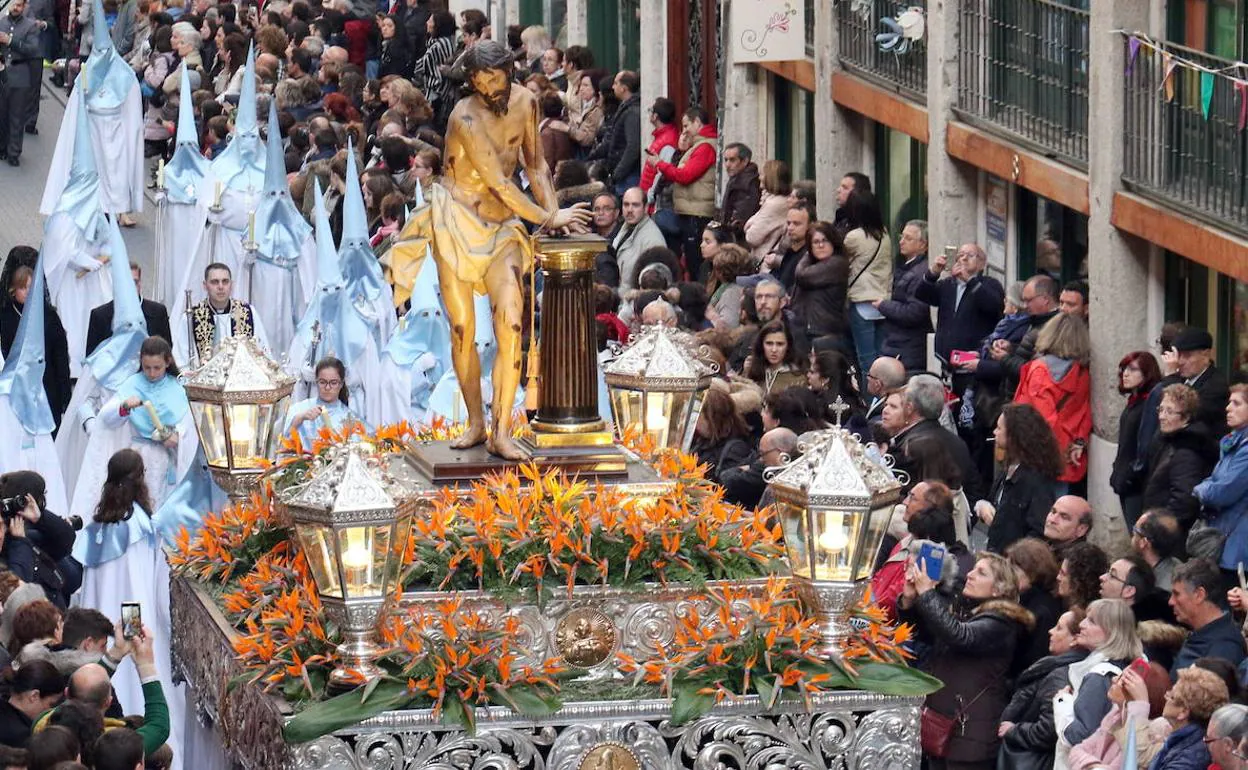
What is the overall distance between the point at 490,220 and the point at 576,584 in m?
1.39

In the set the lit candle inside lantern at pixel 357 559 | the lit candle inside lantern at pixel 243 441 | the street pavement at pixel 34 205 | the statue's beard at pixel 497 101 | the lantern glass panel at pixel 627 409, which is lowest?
the street pavement at pixel 34 205

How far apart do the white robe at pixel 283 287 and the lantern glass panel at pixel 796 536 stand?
13035mm

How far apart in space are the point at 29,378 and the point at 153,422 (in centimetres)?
94

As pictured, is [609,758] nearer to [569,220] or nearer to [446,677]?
[446,677]

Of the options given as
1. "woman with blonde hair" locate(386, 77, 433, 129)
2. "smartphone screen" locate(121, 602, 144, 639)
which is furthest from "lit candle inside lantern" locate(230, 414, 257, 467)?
"woman with blonde hair" locate(386, 77, 433, 129)

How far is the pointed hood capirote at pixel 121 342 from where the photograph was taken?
18828mm

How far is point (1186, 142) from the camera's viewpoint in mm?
18297

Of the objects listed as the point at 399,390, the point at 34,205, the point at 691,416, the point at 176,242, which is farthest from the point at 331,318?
the point at 34,205

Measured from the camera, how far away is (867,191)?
21.5m

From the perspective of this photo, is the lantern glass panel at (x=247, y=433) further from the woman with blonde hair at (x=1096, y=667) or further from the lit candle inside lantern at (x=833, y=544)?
the woman with blonde hair at (x=1096, y=667)

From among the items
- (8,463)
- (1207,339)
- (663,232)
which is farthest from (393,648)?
(663,232)

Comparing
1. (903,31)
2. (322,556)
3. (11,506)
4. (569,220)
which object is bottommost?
(11,506)

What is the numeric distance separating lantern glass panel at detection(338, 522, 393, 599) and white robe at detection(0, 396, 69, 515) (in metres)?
7.75

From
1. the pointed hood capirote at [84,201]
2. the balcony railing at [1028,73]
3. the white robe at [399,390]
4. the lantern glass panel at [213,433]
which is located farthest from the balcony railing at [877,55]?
the lantern glass panel at [213,433]
